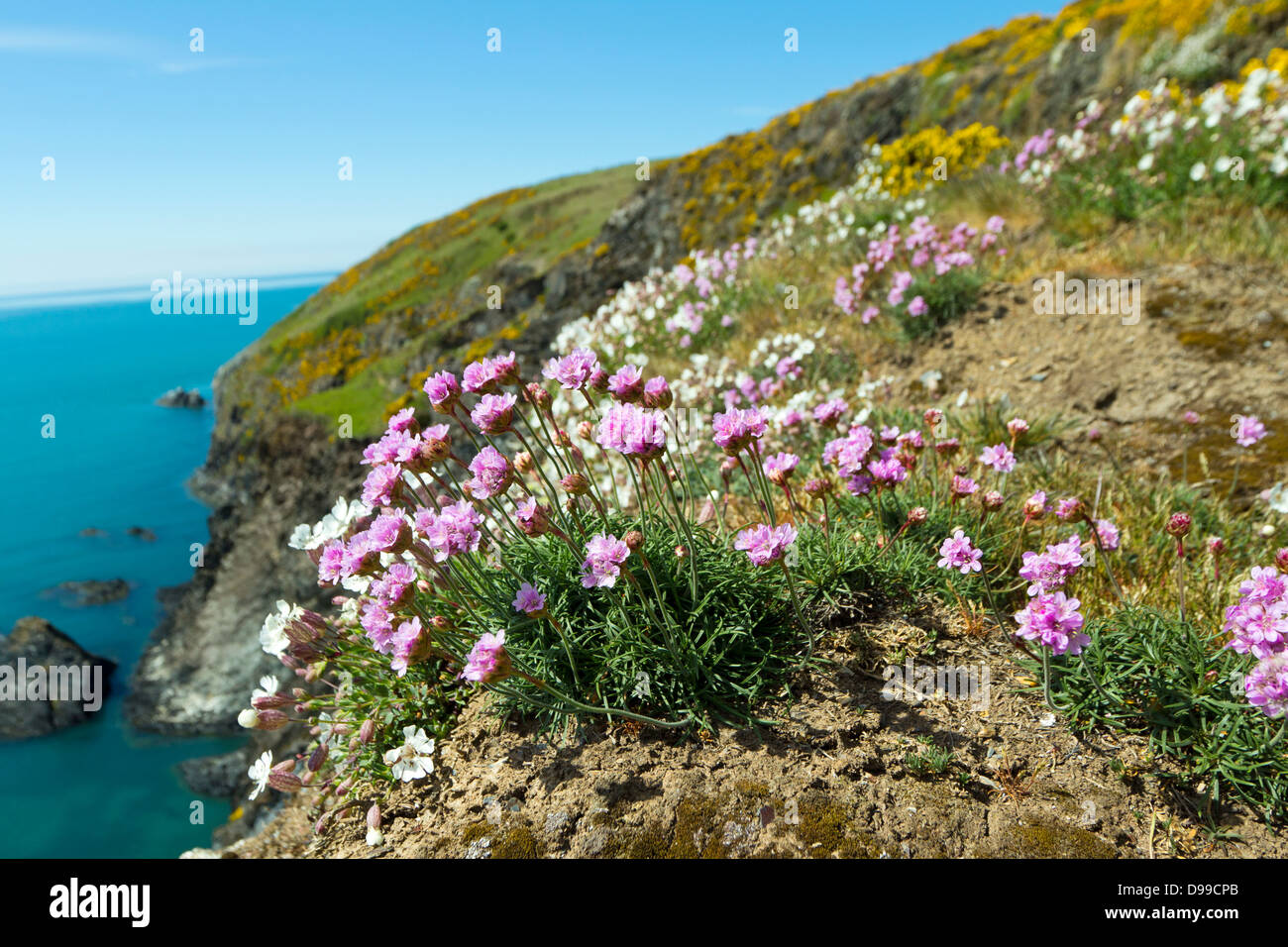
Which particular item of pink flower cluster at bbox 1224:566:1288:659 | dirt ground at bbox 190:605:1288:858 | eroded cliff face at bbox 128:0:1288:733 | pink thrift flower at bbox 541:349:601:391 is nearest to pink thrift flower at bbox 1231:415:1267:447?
pink flower cluster at bbox 1224:566:1288:659

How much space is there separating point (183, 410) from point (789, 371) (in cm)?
7868

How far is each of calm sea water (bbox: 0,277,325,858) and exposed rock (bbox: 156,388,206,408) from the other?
3.41ft

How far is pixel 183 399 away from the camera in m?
68.5

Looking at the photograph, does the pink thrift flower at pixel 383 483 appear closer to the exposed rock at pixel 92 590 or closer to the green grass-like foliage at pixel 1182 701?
the green grass-like foliage at pixel 1182 701

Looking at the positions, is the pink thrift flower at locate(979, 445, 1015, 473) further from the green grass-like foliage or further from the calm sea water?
the calm sea water

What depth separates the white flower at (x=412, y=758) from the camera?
8.59ft

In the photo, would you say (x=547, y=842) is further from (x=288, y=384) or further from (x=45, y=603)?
(x=45, y=603)

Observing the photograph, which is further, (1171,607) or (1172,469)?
(1172,469)

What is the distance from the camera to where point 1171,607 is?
3.21 metres

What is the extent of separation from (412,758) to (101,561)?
43.1m

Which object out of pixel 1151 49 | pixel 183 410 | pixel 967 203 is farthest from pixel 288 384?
pixel 183 410

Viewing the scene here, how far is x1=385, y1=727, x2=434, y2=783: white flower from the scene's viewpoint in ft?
8.59

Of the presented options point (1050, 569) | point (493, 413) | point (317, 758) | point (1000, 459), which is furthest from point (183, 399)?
point (1050, 569)

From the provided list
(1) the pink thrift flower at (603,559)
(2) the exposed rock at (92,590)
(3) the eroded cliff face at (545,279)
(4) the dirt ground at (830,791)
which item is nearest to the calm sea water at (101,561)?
(2) the exposed rock at (92,590)
